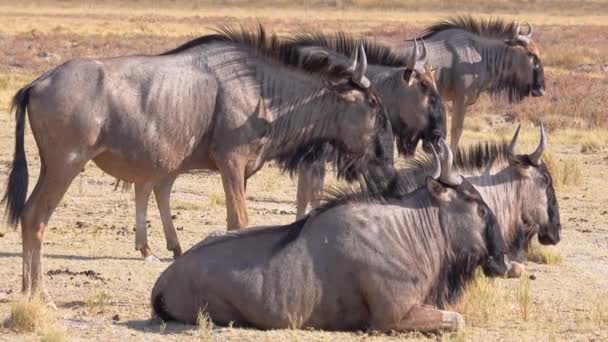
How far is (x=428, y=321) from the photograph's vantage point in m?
8.01

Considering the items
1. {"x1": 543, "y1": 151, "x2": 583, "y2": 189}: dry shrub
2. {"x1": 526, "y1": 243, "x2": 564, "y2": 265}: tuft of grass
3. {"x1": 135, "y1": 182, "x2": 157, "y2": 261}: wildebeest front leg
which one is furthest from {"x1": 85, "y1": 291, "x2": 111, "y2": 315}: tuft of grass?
{"x1": 543, "y1": 151, "x2": 583, "y2": 189}: dry shrub

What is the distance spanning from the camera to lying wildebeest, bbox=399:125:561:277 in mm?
9305

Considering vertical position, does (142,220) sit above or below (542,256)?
above

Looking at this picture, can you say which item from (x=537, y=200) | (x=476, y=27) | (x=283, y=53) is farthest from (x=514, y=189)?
(x=476, y=27)

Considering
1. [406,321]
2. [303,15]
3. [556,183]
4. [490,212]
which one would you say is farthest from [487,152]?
[303,15]

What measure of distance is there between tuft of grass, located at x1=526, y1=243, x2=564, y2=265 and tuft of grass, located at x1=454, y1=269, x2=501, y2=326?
7.91ft

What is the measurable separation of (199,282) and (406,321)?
132 cm

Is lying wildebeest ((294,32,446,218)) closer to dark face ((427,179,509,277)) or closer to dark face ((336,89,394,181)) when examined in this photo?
dark face ((336,89,394,181))

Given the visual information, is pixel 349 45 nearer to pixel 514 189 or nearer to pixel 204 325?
pixel 514 189

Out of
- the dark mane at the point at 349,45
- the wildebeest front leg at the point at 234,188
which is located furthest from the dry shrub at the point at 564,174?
the wildebeest front leg at the point at 234,188

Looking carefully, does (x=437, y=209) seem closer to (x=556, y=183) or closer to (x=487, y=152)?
(x=487, y=152)

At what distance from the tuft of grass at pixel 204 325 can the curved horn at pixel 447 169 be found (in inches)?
68.9

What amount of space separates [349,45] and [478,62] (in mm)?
4798

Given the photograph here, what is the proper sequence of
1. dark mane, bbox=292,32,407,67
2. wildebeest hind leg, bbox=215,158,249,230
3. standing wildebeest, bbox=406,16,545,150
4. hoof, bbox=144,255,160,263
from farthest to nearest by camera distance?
standing wildebeest, bbox=406,16,545,150
dark mane, bbox=292,32,407,67
hoof, bbox=144,255,160,263
wildebeest hind leg, bbox=215,158,249,230
